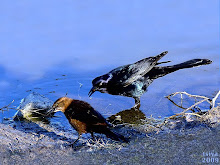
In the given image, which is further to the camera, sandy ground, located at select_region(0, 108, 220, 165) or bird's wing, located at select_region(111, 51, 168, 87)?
bird's wing, located at select_region(111, 51, 168, 87)

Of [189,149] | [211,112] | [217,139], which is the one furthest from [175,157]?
[211,112]

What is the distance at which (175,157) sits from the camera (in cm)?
486

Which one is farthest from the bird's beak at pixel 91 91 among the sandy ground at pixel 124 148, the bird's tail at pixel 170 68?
the sandy ground at pixel 124 148

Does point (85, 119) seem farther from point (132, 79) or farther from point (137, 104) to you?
point (132, 79)

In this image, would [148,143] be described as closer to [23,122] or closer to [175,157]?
[175,157]

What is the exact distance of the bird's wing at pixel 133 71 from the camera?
7.49 metres

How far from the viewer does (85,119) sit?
536 cm

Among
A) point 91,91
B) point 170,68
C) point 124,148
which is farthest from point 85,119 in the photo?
point 170,68

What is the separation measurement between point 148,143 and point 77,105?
99 cm

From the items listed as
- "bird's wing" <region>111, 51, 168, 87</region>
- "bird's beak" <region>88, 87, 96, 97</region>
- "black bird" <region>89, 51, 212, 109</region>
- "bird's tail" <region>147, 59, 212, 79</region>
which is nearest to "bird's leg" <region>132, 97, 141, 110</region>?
"black bird" <region>89, 51, 212, 109</region>

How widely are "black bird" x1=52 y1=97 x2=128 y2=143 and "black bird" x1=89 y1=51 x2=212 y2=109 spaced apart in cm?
200

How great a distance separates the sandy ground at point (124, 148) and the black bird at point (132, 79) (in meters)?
1.62

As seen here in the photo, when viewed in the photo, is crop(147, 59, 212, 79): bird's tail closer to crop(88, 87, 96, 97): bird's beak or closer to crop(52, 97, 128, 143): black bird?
crop(88, 87, 96, 97): bird's beak

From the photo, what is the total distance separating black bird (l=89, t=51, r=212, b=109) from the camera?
24.5ft
